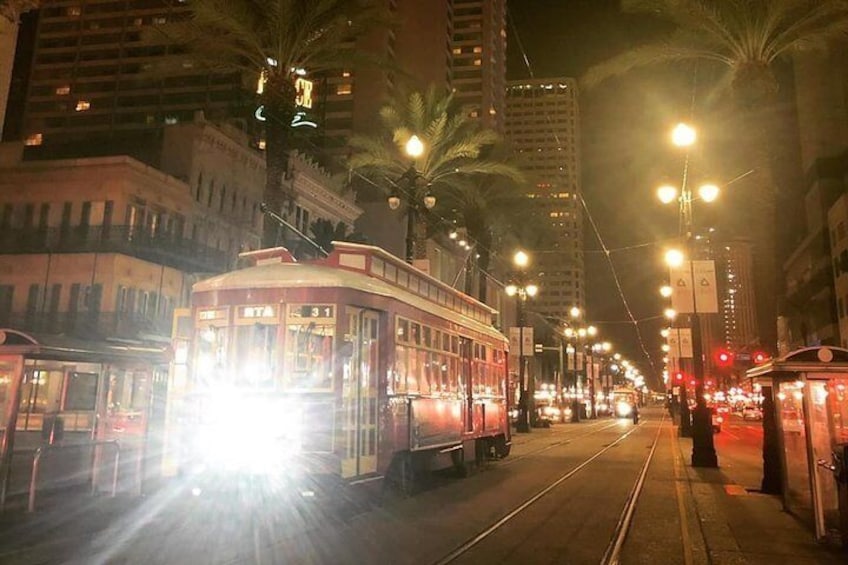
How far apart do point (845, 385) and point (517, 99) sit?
130310mm

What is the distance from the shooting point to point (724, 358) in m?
20.3

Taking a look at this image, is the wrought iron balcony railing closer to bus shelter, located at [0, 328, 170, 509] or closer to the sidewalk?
bus shelter, located at [0, 328, 170, 509]

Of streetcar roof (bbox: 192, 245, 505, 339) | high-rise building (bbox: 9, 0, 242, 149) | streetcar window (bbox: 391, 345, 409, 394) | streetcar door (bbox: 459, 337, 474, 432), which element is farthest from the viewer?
high-rise building (bbox: 9, 0, 242, 149)

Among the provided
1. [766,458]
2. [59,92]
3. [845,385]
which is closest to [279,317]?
[845,385]

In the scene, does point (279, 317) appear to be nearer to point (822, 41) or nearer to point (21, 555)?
point (21, 555)

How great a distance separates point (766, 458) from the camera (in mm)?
14641

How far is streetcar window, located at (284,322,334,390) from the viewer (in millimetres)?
Result: 10297

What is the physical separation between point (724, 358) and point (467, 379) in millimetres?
8710

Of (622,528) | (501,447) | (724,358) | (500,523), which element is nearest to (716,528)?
(622,528)

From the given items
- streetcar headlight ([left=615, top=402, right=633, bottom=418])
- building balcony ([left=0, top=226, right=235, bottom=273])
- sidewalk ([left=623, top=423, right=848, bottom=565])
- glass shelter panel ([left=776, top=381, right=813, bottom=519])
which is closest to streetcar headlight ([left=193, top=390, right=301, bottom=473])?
sidewalk ([left=623, top=423, right=848, bottom=565])

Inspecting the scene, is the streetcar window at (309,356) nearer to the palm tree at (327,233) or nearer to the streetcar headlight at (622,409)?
the palm tree at (327,233)

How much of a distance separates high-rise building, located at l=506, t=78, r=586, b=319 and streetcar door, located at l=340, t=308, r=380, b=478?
23455 millimetres

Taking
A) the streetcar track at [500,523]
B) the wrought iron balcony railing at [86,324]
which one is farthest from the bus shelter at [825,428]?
the wrought iron balcony railing at [86,324]

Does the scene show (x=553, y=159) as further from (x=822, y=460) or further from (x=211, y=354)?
(x=211, y=354)
